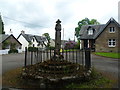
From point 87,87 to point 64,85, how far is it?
3.15 feet

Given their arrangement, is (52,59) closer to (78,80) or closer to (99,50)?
(78,80)

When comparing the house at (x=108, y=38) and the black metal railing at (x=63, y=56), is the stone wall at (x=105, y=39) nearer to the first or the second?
the house at (x=108, y=38)

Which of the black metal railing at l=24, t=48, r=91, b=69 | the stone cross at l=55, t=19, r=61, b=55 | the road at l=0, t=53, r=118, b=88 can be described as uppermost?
the stone cross at l=55, t=19, r=61, b=55

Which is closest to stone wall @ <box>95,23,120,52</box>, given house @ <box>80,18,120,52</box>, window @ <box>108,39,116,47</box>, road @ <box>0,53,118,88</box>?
house @ <box>80,18,120,52</box>

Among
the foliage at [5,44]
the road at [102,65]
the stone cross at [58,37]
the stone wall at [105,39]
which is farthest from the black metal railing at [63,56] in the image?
the foliage at [5,44]

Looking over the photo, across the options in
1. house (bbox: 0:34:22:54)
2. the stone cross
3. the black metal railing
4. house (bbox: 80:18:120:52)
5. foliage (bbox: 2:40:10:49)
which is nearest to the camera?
the black metal railing

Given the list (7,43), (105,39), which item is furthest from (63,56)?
(7,43)

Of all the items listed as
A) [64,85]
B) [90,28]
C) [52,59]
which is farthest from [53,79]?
[90,28]

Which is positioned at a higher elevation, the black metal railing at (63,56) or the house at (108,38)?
the house at (108,38)

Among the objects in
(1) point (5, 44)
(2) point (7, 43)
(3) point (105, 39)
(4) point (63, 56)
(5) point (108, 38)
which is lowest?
(4) point (63, 56)

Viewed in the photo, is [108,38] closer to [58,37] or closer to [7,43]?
[58,37]

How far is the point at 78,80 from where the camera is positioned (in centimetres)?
568

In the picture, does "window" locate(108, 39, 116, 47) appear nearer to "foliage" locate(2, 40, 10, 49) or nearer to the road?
the road

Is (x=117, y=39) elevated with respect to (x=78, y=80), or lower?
elevated
